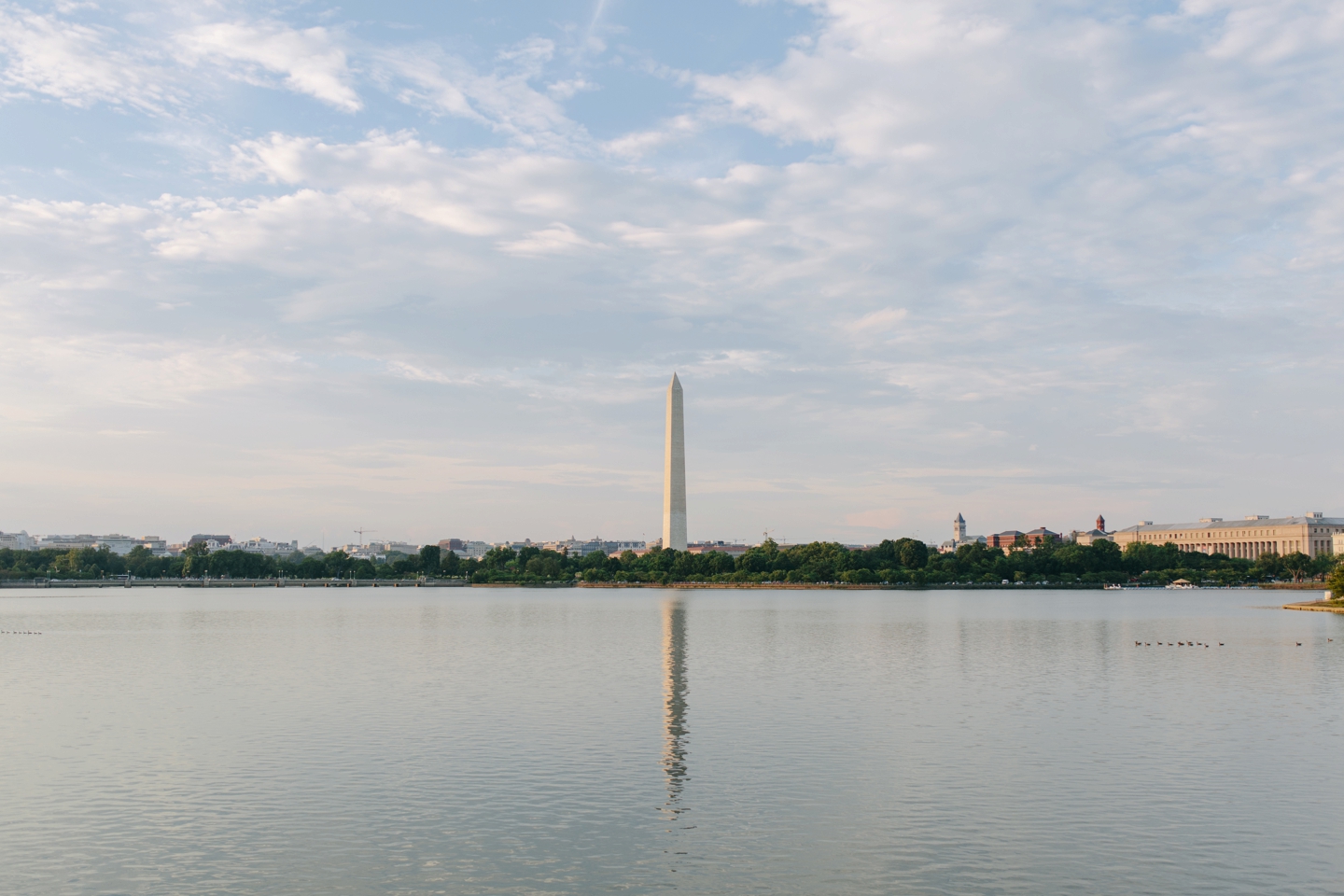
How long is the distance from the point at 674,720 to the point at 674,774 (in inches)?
287

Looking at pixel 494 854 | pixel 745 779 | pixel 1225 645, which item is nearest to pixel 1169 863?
pixel 745 779

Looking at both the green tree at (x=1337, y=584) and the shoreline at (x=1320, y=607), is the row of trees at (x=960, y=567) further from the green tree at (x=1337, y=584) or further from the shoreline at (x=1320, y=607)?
the green tree at (x=1337, y=584)

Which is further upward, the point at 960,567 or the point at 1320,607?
the point at 960,567

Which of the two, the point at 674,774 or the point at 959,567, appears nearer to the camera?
the point at 674,774

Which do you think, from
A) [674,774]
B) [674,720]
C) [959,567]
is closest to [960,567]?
[959,567]

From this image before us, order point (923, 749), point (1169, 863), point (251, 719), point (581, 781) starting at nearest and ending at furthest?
point (1169, 863), point (581, 781), point (923, 749), point (251, 719)

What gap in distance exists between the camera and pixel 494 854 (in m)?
16.9

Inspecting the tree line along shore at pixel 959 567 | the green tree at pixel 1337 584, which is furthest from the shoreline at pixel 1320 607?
the tree line along shore at pixel 959 567

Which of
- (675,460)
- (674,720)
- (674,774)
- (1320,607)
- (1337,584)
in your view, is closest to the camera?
(674,774)

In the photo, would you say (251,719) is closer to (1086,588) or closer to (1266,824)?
(1266,824)

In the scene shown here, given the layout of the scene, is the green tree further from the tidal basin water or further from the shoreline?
the tidal basin water

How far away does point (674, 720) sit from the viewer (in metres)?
30.2

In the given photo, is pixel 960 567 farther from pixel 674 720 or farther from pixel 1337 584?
pixel 674 720

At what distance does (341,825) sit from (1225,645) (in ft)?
162
